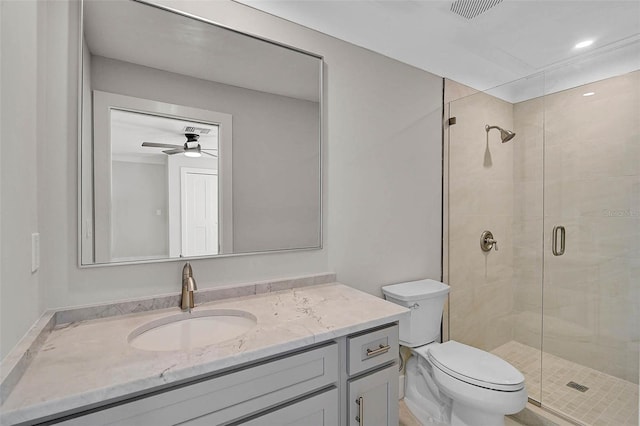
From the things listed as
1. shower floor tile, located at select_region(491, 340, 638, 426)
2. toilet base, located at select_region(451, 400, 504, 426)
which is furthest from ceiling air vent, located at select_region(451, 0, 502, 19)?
shower floor tile, located at select_region(491, 340, 638, 426)

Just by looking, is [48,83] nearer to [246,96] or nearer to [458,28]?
[246,96]

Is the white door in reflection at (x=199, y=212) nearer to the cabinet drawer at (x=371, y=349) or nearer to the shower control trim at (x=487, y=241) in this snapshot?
the cabinet drawer at (x=371, y=349)

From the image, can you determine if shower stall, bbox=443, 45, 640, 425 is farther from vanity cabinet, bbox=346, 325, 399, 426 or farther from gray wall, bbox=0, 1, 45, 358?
gray wall, bbox=0, 1, 45, 358

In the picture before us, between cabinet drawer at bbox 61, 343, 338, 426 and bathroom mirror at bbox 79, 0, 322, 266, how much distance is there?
2.09 feet

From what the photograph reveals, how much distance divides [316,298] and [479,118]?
1940mm

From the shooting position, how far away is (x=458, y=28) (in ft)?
5.86

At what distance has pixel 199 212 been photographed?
143 cm

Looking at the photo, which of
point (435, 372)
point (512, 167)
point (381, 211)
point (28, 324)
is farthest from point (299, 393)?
point (512, 167)

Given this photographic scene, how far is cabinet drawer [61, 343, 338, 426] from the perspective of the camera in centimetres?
80

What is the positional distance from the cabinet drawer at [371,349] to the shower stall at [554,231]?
124 cm

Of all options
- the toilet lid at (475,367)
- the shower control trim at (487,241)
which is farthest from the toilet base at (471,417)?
the shower control trim at (487,241)

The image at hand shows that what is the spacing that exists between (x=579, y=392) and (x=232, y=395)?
2361 mm

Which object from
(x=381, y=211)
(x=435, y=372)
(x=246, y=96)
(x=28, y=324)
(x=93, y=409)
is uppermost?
(x=246, y=96)

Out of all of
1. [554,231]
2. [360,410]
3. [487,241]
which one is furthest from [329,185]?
[554,231]
